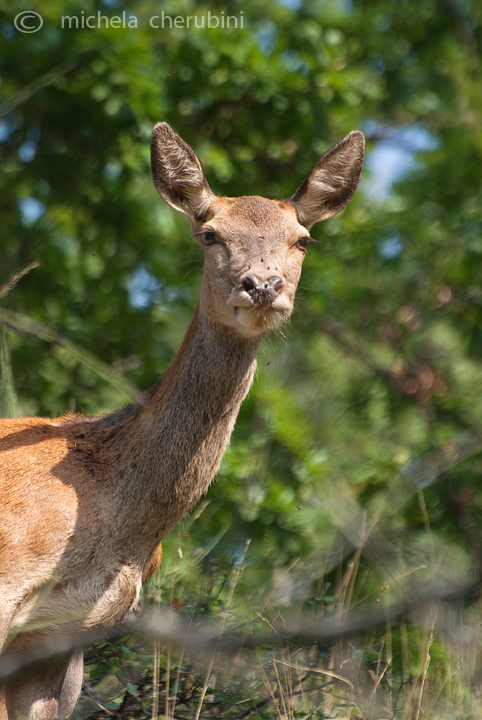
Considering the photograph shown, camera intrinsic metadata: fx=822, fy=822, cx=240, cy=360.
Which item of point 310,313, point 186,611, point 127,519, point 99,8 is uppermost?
point 99,8

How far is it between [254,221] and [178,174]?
60 cm

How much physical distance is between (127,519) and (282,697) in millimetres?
1178

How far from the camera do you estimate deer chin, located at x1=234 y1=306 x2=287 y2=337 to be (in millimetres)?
3961

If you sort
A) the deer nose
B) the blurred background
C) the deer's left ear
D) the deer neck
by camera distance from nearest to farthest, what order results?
the deer nose < the deer neck < the blurred background < the deer's left ear

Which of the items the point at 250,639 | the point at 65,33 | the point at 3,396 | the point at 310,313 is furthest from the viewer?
the point at 65,33

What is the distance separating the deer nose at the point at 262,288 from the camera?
390 cm

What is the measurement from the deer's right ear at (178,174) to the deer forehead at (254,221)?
13 centimetres

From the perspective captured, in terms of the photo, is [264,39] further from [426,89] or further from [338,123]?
[426,89]

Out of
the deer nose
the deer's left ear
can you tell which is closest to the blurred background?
the deer nose

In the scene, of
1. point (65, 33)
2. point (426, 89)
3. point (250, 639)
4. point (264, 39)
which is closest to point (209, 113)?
point (264, 39)

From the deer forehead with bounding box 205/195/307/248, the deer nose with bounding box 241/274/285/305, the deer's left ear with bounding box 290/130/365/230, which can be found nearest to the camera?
the deer nose with bounding box 241/274/285/305

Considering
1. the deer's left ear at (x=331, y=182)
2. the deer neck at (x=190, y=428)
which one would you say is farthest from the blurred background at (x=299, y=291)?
the deer's left ear at (x=331, y=182)

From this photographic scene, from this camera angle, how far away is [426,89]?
9.84m

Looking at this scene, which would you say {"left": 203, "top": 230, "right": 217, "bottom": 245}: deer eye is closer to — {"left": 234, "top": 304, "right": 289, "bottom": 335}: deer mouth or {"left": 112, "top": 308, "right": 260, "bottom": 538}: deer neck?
{"left": 112, "top": 308, "right": 260, "bottom": 538}: deer neck
